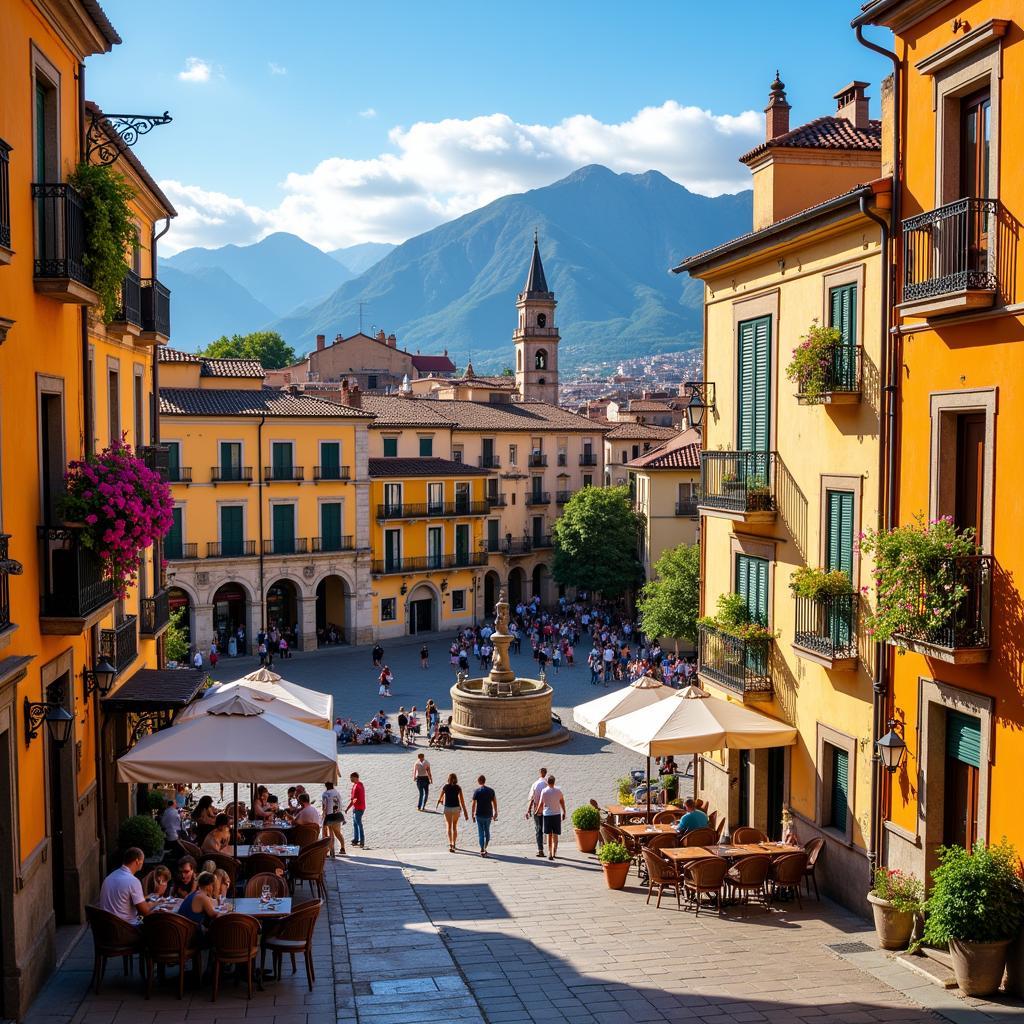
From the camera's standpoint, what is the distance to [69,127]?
14.2 metres

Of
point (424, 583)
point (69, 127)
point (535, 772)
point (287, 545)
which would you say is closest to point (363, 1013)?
point (69, 127)

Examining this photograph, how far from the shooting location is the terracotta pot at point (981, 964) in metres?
11.7

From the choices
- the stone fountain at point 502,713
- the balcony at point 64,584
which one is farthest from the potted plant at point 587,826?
the stone fountain at point 502,713

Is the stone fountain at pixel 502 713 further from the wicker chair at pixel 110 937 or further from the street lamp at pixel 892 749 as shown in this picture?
the wicker chair at pixel 110 937

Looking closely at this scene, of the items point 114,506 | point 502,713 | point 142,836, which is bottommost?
point 502,713

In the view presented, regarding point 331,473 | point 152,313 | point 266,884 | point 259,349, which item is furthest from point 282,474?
point 259,349

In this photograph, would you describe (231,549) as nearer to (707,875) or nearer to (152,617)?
(152,617)

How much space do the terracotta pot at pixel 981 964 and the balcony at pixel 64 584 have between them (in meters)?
9.85

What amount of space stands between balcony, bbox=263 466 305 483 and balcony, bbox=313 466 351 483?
0.80 m

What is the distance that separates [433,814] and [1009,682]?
51.6 feet

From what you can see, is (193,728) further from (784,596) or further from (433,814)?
(433,814)

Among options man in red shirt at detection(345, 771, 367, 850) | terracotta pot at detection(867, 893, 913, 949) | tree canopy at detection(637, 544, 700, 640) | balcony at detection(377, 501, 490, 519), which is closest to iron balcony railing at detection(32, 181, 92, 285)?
terracotta pot at detection(867, 893, 913, 949)

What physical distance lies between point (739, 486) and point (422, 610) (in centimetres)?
3734

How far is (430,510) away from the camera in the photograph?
178 feet
